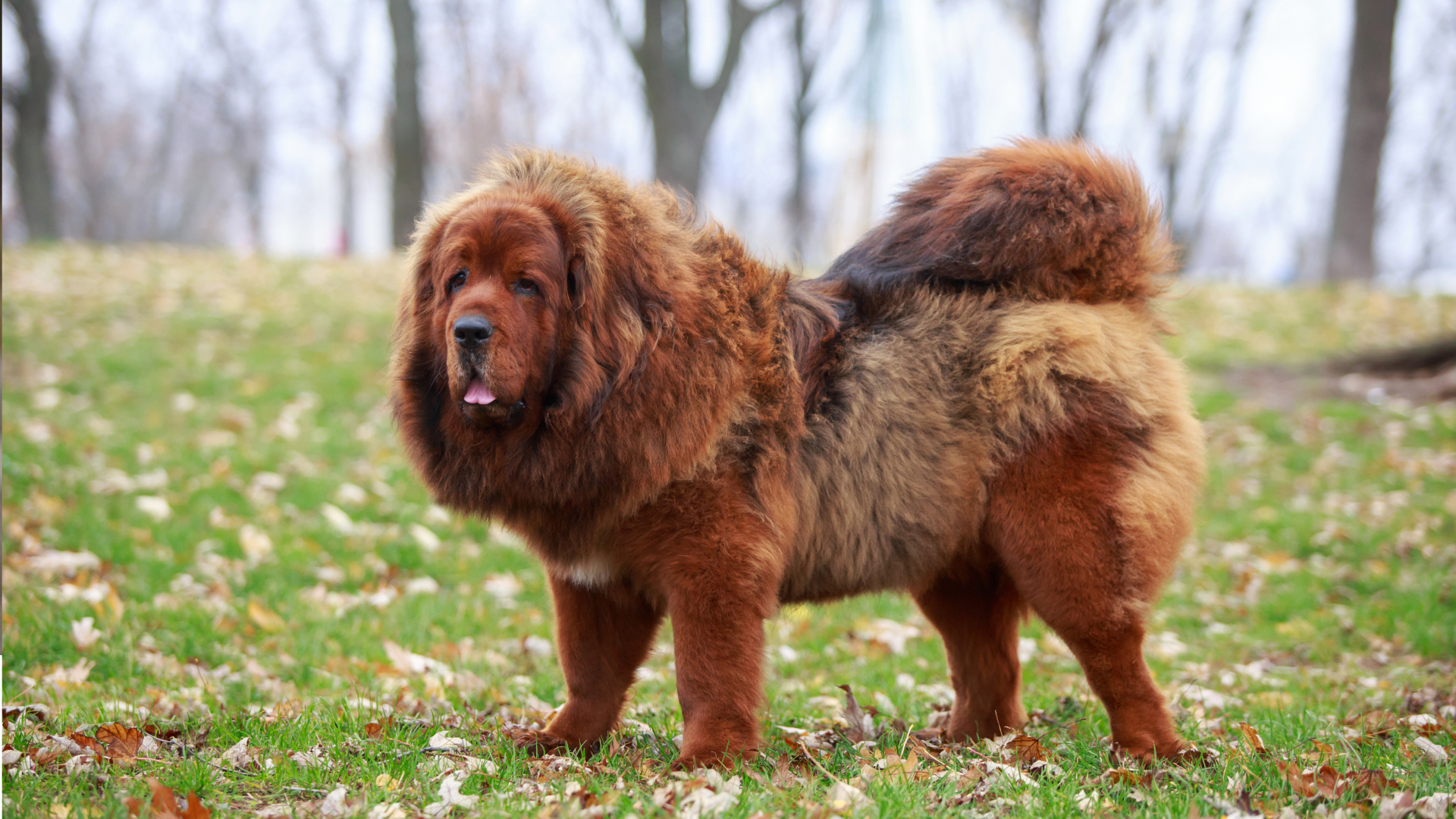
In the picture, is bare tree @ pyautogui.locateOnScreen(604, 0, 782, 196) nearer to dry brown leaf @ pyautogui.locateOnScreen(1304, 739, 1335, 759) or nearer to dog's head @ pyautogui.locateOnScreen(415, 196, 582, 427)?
dog's head @ pyautogui.locateOnScreen(415, 196, 582, 427)

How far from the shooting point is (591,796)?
2947mm

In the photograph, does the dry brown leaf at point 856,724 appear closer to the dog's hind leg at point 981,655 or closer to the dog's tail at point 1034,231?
the dog's hind leg at point 981,655

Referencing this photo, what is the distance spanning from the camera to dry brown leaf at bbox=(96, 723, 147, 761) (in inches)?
128

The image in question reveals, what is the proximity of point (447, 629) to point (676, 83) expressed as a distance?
10824 millimetres

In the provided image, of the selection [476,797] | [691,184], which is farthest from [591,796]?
[691,184]

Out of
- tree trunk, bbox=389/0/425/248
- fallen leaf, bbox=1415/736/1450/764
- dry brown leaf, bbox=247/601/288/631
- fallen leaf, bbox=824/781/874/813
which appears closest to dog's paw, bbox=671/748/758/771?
fallen leaf, bbox=824/781/874/813

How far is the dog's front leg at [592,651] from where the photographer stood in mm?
3758

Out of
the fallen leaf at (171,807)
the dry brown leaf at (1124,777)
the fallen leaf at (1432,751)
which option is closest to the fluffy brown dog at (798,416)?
the dry brown leaf at (1124,777)

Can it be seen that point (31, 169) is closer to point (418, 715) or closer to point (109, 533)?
point (109, 533)

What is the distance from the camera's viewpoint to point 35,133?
725 inches

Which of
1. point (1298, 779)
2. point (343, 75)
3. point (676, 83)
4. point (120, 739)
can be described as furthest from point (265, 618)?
point (343, 75)

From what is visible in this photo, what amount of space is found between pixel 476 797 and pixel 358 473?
587cm

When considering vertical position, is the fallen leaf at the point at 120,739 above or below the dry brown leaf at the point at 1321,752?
above

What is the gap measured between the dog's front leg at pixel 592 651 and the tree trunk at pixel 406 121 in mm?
14090
